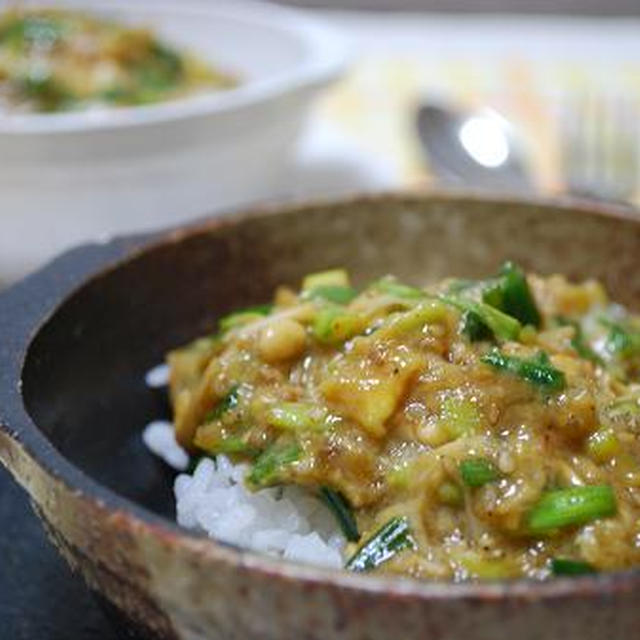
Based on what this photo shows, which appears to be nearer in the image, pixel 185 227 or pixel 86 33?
pixel 185 227

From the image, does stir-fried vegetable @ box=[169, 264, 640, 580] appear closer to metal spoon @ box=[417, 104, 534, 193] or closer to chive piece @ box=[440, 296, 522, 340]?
chive piece @ box=[440, 296, 522, 340]

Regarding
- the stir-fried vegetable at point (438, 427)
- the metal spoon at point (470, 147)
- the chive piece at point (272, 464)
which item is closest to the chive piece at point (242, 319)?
the stir-fried vegetable at point (438, 427)

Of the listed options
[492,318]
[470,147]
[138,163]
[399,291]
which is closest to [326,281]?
[399,291]

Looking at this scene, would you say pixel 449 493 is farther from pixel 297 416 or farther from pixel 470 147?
pixel 470 147

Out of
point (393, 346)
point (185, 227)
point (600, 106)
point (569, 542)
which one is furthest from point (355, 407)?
point (600, 106)

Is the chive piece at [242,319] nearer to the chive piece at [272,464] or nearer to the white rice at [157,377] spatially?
the white rice at [157,377]

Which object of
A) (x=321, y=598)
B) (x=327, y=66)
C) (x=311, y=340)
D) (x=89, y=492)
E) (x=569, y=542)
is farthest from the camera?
(x=327, y=66)

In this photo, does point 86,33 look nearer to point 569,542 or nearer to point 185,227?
point 185,227
